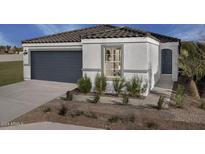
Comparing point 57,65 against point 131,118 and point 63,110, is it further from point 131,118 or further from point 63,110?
point 131,118

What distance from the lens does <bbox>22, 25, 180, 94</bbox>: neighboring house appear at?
11016 millimetres

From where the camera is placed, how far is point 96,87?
1112cm

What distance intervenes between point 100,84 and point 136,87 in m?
1.86

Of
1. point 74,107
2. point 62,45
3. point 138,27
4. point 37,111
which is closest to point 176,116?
point 74,107

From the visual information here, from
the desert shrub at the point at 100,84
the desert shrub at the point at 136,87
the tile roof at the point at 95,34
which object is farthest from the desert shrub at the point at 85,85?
the tile roof at the point at 95,34

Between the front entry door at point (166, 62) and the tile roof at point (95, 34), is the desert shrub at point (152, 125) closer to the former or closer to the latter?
the tile roof at point (95, 34)

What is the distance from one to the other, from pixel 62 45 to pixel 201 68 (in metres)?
8.96

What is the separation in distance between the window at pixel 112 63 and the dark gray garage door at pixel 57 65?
296cm

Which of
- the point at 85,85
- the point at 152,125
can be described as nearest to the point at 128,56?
the point at 85,85

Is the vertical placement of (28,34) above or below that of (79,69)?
above

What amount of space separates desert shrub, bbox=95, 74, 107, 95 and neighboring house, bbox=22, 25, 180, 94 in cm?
57

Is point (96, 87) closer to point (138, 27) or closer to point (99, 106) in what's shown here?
point (99, 106)

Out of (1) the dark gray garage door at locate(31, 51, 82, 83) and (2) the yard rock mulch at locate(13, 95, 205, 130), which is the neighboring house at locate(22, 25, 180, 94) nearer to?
(1) the dark gray garage door at locate(31, 51, 82, 83)
